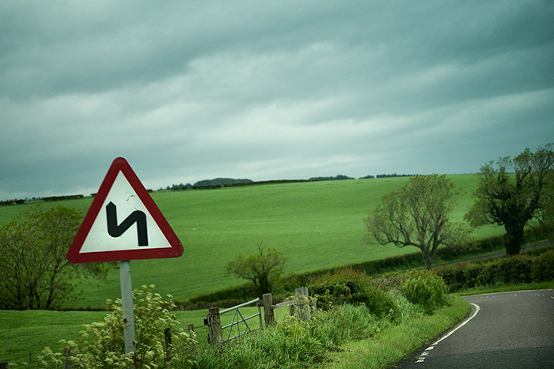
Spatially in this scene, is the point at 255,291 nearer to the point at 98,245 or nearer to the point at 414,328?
the point at 414,328

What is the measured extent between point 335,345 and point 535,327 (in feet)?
21.5

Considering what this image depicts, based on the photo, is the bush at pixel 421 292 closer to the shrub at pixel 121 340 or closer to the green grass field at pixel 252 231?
the shrub at pixel 121 340

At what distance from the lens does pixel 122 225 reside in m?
3.53

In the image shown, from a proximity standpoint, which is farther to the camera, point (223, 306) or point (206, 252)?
point (206, 252)

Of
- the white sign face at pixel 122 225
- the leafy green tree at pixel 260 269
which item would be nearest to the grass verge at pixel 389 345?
the white sign face at pixel 122 225

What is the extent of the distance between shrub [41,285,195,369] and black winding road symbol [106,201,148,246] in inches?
45.0

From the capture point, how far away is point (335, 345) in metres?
9.77

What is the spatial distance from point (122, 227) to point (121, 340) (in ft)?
5.14

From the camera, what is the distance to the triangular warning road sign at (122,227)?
3.49m

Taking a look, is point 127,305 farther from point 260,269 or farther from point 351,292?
point 260,269

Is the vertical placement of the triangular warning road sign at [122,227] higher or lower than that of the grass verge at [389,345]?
higher

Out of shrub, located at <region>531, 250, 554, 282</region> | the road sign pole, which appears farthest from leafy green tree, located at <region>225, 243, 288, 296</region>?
the road sign pole

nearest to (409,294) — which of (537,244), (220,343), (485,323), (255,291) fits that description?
(485,323)

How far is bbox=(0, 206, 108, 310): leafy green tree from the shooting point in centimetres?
3412
